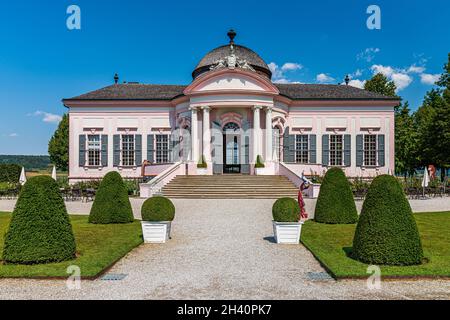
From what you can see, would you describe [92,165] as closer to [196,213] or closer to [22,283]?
[196,213]

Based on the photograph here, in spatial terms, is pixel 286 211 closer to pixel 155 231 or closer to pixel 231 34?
pixel 155 231

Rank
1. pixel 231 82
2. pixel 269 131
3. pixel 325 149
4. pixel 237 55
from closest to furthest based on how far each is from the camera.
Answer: pixel 231 82 < pixel 269 131 < pixel 325 149 < pixel 237 55

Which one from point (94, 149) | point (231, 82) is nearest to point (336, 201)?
point (231, 82)

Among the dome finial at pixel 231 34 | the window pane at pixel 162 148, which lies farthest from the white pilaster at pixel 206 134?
the dome finial at pixel 231 34

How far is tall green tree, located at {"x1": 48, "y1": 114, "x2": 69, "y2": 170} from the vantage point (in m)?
57.9

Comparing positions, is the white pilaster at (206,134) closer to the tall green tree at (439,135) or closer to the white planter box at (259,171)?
the white planter box at (259,171)

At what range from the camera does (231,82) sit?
2762 centimetres

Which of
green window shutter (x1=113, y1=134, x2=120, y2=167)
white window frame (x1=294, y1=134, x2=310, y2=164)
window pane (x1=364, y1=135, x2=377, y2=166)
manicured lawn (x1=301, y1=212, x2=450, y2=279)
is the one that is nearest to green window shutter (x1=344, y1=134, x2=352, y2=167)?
window pane (x1=364, y1=135, x2=377, y2=166)

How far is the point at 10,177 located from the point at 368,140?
32724 mm

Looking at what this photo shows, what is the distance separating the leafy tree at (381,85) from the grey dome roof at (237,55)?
21.6m

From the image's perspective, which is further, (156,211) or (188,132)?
(188,132)

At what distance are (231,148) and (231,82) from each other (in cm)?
486

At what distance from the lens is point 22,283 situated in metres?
6.92
